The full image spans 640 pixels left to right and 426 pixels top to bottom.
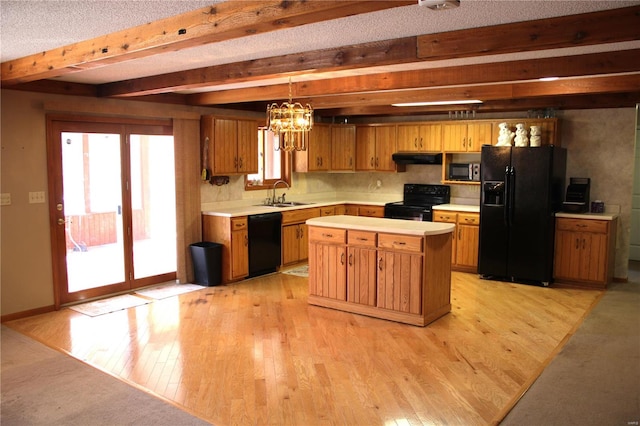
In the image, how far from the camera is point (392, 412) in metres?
3.49

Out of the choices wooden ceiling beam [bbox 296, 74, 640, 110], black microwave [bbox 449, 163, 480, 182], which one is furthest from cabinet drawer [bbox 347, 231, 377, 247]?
black microwave [bbox 449, 163, 480, 182]

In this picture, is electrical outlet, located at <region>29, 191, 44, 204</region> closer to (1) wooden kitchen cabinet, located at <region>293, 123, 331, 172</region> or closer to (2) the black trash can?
(2) the black trash can

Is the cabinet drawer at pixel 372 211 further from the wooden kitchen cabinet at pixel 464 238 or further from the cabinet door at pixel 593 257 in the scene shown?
the cabinet door at pixel 593 257

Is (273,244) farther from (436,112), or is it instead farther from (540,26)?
(540,26)

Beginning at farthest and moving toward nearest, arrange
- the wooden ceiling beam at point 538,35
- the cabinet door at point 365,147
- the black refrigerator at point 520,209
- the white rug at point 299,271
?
1. the cabinet door at point 365,147
2. the white rug at point 299,271
3. the black refrigerator at point 520,209
4. the wooden ceiling beam at point 538,35

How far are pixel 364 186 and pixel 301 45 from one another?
5.35 m

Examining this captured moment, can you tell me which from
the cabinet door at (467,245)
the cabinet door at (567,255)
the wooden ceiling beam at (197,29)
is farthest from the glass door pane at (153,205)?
the cabinet door at (567,255)

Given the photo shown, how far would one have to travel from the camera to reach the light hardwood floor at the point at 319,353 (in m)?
3.57

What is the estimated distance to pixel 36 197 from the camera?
5.50m

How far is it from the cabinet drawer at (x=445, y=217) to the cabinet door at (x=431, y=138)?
974 millimetres

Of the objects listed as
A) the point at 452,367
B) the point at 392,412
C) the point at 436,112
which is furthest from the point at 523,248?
the point at 392,412

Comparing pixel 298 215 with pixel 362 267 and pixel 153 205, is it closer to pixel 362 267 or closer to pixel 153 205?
pixel 153 205

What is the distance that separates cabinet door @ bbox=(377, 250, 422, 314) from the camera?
5125mm

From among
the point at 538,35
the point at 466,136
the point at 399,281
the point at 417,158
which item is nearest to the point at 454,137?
the point at 466,136
